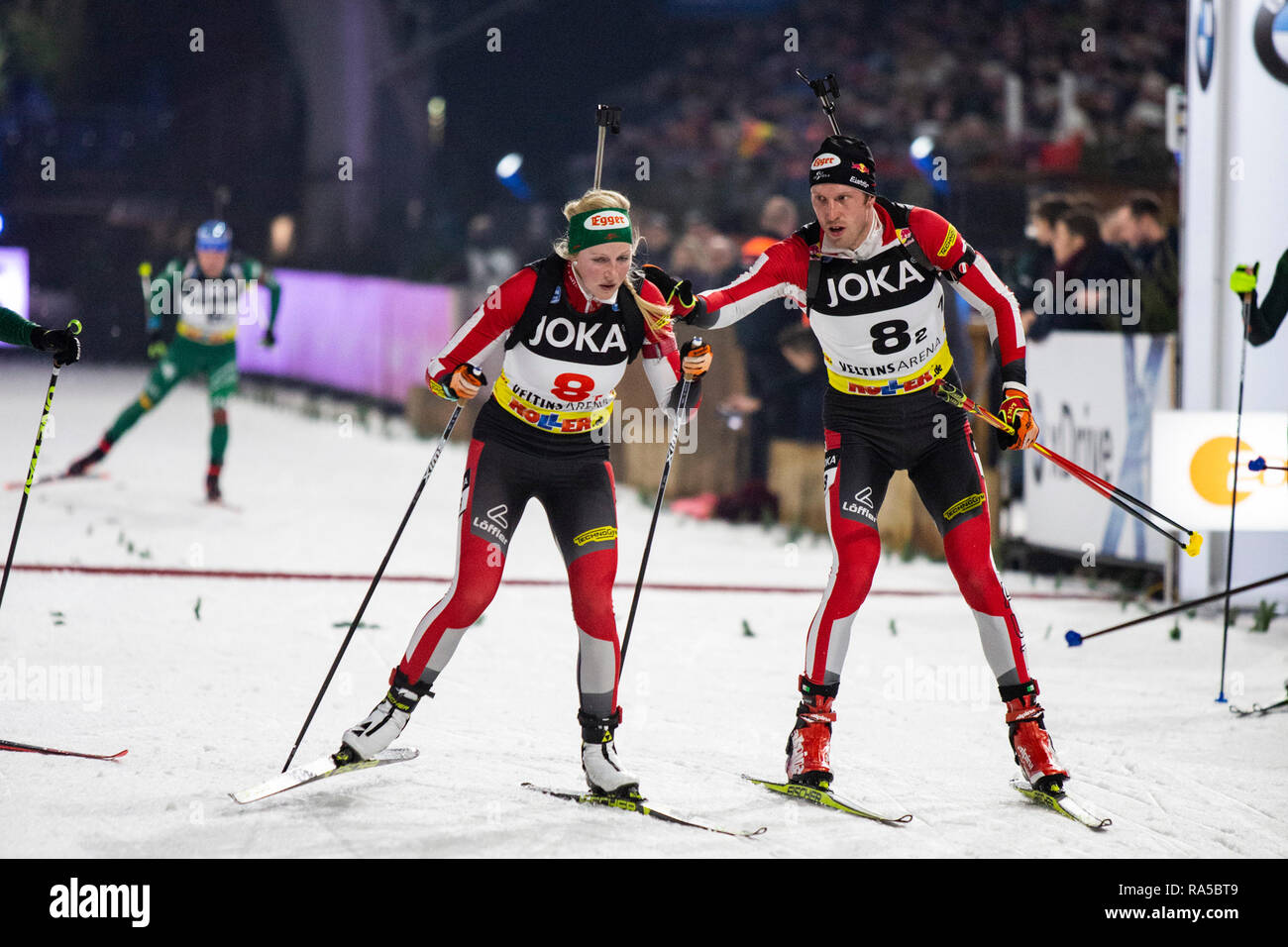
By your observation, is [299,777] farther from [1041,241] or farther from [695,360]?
[1041,241]

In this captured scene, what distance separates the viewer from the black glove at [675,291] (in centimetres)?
460

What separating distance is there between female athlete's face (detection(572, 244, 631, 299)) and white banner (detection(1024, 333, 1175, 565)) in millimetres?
4617

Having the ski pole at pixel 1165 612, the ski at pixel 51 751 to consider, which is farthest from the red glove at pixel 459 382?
the ski pole at pixel 1165 612

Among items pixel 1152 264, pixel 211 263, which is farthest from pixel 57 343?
pixel 1152 264

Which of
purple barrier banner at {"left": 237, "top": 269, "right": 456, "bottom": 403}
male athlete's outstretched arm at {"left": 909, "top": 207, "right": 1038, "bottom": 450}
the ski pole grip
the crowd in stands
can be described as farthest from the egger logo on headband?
purple barrier banner at {"left": 237, "top": 269, "right": 456, "bottom": 403}

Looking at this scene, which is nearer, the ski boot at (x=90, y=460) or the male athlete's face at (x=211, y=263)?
the male athlete's face at (x=211, y=263)

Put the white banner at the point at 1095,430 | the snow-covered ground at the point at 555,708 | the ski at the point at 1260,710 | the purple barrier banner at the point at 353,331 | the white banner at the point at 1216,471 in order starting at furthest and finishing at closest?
the purple barrier banner at the point at 353,331 < the white banner at the point at 1095,430 < the white banner at the point at 1216,471 < the ski at the point at 1260,710 < the snow-covered ground at the point at 555,708

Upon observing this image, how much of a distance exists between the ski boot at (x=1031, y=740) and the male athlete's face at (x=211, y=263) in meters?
7.95

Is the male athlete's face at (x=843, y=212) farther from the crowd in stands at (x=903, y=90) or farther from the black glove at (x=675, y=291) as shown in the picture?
the crowd in stands at (x=903, y=90)

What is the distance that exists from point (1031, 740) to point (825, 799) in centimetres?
70

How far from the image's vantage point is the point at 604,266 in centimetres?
439

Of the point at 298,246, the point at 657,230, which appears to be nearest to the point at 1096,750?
the point at 657,230

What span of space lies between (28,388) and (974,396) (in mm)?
15443

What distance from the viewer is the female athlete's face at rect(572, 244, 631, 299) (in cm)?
439
